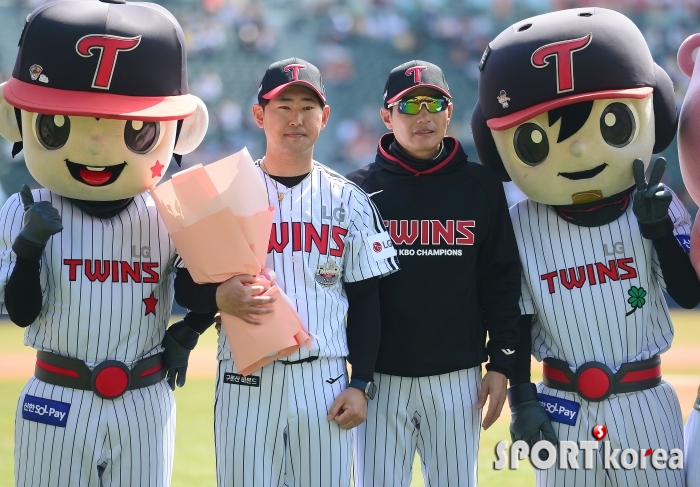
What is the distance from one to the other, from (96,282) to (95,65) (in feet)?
2.63

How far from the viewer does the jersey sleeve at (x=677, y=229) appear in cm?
345

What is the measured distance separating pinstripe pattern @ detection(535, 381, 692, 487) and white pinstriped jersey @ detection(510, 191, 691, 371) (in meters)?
0.16

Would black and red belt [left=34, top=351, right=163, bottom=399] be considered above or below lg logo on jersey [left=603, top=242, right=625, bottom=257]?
below

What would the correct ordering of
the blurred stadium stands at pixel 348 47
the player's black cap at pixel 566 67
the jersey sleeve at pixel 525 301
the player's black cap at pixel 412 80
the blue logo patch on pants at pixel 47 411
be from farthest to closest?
the blurred stadium stands at pixel 348 47
the player's black cap at pixel 412 80
the jersey sleeve at pixel 525 301
the player's black cap at pixel 566 67
the blue logo patch on pants at pixel 47 411

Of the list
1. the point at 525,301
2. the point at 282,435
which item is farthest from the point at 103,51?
the point at 525,301

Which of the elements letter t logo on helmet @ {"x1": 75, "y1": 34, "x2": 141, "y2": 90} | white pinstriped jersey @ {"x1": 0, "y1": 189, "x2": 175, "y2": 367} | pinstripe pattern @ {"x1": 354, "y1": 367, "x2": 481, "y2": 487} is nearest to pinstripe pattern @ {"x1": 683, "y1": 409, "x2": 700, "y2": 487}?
pinstripe pattern @ {"x1": 354, "y1": 367, "x2": 481, "y2": 487}

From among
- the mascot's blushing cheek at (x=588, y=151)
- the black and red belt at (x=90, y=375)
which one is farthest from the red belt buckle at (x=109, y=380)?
the mascot's blushing cheek at (x=588, y=151)

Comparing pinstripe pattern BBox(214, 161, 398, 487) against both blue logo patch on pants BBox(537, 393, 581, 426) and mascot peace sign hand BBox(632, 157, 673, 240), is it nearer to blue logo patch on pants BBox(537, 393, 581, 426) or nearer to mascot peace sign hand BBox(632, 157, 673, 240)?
blue logo patch on pants BBox(537, 393, 581, 426)

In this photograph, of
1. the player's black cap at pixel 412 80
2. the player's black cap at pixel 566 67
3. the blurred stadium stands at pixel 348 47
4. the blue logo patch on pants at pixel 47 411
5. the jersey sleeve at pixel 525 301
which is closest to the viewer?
the blue logo patch on pants at pixel 47 411

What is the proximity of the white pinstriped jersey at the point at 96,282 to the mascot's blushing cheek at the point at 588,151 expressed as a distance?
1488 mm

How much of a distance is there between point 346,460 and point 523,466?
3140 mm

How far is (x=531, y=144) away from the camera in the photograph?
3494 millimetres

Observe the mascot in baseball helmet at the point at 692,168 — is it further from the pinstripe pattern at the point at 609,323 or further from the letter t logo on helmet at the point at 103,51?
the letter t logo on helmet at the point at 103,51

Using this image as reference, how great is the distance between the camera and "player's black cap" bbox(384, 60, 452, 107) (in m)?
3.70
